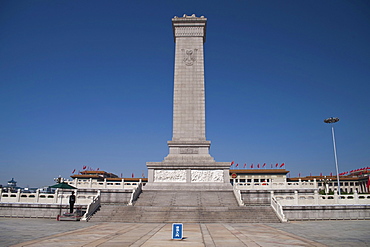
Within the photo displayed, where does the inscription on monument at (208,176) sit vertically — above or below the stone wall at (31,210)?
above

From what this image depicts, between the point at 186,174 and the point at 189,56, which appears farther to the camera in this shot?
the point at 189,56

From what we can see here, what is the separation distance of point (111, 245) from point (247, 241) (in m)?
4.48

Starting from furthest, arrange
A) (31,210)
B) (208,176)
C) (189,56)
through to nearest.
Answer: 1. (189,56)
2. (208,176)
3. (31,210)

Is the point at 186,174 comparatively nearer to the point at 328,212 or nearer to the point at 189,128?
the point at 189,128

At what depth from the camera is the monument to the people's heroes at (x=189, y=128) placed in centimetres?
2703

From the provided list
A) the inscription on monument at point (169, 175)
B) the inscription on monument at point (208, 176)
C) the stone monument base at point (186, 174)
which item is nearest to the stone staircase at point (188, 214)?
the stone monument base at point (186, 174)

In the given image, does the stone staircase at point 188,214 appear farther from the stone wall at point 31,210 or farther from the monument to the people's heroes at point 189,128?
the monument to the people's heroes at point 189,128

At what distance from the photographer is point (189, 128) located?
30.1 meters

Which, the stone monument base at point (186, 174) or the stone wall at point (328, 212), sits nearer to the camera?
the stone wall at point (328, 212)

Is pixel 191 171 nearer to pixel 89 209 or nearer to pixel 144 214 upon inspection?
pixel 144 214

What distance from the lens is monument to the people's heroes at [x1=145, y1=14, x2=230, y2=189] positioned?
88.7 feet

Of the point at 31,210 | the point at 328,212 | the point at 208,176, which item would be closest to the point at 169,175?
the point at 208,176

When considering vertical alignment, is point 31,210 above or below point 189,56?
below

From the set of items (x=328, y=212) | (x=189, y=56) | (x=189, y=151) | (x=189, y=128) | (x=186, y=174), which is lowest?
(x=328, y=212)
